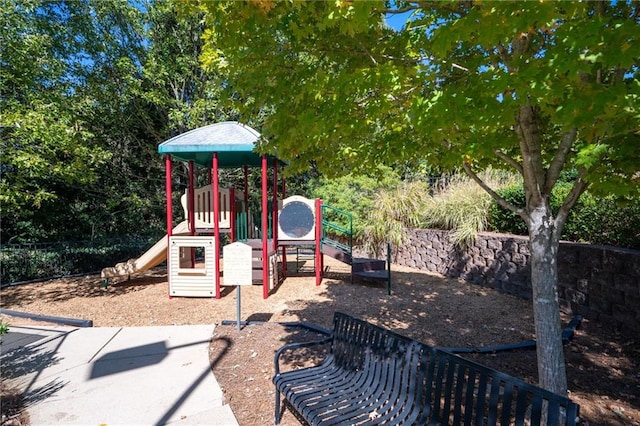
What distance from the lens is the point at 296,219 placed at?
8883mm

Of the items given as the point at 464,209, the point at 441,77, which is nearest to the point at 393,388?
the point at 441,77

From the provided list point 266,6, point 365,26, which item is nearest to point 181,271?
point 266,6

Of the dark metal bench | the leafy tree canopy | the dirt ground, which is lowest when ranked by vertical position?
the dirt ground

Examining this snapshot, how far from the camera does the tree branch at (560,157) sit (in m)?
2.65

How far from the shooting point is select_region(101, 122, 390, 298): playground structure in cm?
761

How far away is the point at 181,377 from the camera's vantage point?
3.81 m

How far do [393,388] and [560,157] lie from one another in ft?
7.05

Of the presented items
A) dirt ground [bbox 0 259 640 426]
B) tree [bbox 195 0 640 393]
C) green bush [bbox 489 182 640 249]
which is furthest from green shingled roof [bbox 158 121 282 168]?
green bush [bbox 489 182 640 249]

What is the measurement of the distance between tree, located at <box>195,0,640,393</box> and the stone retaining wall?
286 cm

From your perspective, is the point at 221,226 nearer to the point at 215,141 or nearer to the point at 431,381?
the point at 215,141

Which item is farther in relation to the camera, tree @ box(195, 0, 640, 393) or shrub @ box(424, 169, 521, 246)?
shrub @ box(424, 169, 521, 246)

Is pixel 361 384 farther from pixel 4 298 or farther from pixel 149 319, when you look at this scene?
pixel 4 298

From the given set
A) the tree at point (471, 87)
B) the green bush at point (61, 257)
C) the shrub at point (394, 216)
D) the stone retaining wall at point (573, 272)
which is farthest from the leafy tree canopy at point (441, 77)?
the green bush at point (61, 257)

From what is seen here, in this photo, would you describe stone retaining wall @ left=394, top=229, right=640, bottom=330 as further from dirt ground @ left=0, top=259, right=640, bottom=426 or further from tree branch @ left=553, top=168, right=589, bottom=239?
tree branch @ left=553, top=168, right=589, bottom=239
